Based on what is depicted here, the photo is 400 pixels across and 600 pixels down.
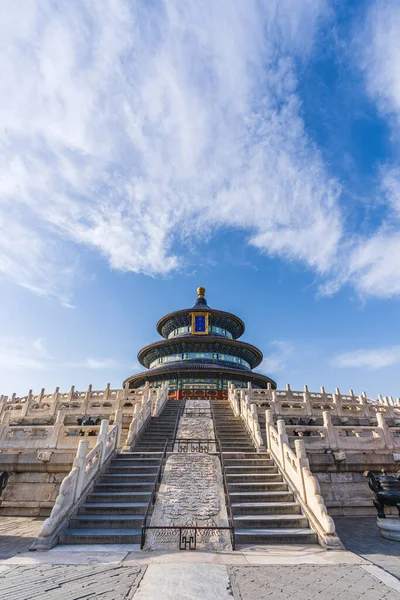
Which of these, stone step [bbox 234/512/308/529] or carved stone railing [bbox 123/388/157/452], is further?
carved stone railing [bbox 123/388/157/452]

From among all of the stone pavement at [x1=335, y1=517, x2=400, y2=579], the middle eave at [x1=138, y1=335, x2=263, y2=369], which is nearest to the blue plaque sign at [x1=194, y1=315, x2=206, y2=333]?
the middle eave at [x1=138, y1=335, x2=263, y2=369]

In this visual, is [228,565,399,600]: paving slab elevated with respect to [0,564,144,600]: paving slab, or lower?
lower

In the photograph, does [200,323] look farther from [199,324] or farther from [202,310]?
[202,310]

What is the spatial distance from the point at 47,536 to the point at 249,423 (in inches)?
344

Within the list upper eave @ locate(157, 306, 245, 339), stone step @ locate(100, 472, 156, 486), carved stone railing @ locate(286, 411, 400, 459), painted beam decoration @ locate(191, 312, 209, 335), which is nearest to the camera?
stone step @ locate(100, 472, 156, 486)

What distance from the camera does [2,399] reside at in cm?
1992

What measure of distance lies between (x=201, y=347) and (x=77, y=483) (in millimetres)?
27155

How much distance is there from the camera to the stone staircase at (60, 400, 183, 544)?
21.9 feet

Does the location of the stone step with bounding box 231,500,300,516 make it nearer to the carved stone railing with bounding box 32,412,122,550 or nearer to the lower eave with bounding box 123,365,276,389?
the carved stone railing with bounding box 32,412,122,550

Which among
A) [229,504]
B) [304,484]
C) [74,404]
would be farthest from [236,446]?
[74,404]

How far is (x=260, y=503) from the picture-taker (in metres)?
8.03

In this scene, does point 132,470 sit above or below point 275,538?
above

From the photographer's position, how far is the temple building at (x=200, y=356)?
30.5 m

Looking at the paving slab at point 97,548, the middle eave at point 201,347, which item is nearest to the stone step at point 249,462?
the paving slab at point 97,548
